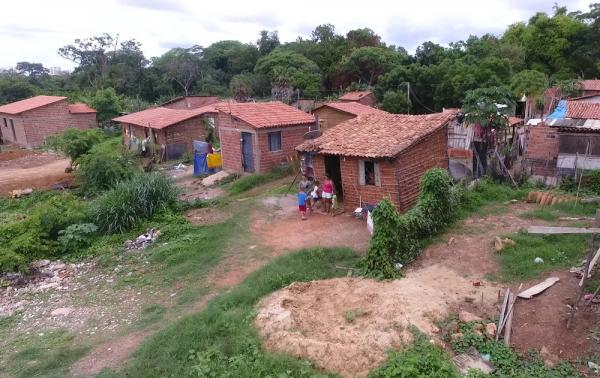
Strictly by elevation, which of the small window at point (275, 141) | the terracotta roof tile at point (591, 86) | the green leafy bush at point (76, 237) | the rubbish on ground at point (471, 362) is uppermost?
the terracotta roof tile at point (591, 86)

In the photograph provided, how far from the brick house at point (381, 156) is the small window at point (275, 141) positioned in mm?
4401

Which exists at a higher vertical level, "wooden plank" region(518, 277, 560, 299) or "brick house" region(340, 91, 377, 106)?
"brick house" region(340, 91, 377, 106)

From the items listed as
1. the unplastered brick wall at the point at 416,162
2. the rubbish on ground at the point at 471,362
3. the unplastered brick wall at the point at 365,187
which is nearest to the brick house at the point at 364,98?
the unplastered brick wall at the point at 416,162

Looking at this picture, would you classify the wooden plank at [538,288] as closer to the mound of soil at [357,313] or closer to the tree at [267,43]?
the mound of soil at [357,313]

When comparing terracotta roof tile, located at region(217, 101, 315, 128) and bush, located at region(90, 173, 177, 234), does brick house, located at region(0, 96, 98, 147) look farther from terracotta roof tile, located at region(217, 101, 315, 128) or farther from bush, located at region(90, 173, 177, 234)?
bush, located at region(90, 173, 177, 234)

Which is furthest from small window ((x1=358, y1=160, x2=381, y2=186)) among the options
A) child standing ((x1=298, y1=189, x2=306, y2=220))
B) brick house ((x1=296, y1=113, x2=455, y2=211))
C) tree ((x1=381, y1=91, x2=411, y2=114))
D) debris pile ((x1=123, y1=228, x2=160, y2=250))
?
tree ((x1=381, y1=91, x2=411, y2=114))

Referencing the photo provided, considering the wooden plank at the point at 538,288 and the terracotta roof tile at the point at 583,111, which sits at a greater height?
the terracotta roof tile at the point at 583,111

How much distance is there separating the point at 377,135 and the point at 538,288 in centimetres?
749

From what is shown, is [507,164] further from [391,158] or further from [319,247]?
[319,247]

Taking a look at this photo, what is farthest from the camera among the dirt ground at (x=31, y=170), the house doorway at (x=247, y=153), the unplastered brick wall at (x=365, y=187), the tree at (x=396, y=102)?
the tree at (x=396, y=102)

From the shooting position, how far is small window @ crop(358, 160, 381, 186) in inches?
558

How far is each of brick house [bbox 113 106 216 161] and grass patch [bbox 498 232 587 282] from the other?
62.4ft

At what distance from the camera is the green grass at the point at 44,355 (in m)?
7.82

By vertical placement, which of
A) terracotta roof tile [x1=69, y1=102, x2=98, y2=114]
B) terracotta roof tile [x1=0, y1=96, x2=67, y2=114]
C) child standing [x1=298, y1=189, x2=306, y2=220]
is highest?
terracotta roof tile [x1=0, y1=96, x2=67, y2=114]
